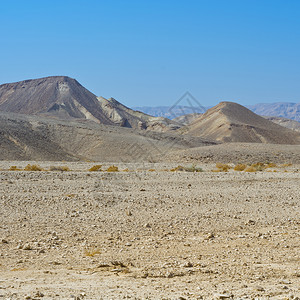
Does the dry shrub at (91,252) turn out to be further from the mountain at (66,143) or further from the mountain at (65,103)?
the mountain at (65,103)

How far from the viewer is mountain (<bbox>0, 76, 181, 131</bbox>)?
135 metres

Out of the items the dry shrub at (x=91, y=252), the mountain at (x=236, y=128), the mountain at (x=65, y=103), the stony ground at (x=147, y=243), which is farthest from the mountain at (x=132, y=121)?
the dry shrub at (x=91, y=252)

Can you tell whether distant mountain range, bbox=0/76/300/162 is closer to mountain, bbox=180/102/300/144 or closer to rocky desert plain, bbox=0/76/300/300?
mountain, bbox=180/102/300/144

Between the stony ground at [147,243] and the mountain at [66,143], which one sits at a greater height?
the mountain at [66,143]

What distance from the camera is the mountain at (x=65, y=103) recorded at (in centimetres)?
13525

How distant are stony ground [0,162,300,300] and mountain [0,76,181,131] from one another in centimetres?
11222

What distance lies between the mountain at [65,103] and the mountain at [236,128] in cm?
1418

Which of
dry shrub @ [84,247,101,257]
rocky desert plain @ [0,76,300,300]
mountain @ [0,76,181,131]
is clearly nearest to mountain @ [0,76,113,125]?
mountain @ [0,76,181,131]

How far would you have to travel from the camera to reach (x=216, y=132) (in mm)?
108875

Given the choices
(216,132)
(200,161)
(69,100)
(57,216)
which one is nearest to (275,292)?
(57,216)

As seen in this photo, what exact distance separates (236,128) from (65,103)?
5527 centimetres

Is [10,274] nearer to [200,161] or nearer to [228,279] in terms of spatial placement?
[228,279]

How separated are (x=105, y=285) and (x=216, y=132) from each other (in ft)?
340

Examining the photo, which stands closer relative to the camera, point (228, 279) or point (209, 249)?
point (228, 279)
